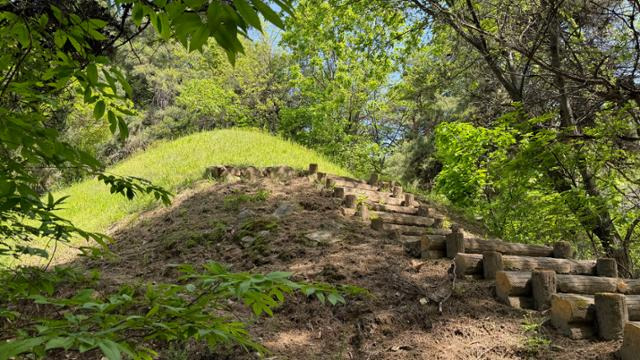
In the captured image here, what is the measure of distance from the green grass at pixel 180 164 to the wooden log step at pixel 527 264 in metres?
5.26

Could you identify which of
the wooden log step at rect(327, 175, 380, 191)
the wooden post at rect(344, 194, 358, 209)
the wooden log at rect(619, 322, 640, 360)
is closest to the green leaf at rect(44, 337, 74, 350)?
the wooden log at rect(619, 322, 640, 360)

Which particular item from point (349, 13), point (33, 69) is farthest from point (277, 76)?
point (33, 69)

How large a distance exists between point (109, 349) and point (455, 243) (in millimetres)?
4111

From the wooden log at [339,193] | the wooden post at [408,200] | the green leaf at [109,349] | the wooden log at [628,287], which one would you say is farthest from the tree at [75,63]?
the wooden post at [408,200]

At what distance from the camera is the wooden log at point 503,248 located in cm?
462

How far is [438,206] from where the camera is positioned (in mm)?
8242

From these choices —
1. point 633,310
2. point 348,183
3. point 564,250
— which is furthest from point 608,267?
point 348,183

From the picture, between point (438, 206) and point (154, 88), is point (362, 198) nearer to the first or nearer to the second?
point (438, 206)

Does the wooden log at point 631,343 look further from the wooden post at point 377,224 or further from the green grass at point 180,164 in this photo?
the green grass at point 180,164

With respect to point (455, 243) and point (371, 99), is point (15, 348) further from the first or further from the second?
point (371, 99)

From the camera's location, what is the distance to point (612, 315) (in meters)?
3.04

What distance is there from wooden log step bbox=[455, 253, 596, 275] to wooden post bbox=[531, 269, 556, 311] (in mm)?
541

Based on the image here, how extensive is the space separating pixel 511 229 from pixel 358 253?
369cm

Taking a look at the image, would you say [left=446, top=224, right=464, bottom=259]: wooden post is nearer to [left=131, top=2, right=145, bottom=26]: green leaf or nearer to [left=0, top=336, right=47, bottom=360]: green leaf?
[left=131, top=2, right=145, bottom=26]: green leaf
